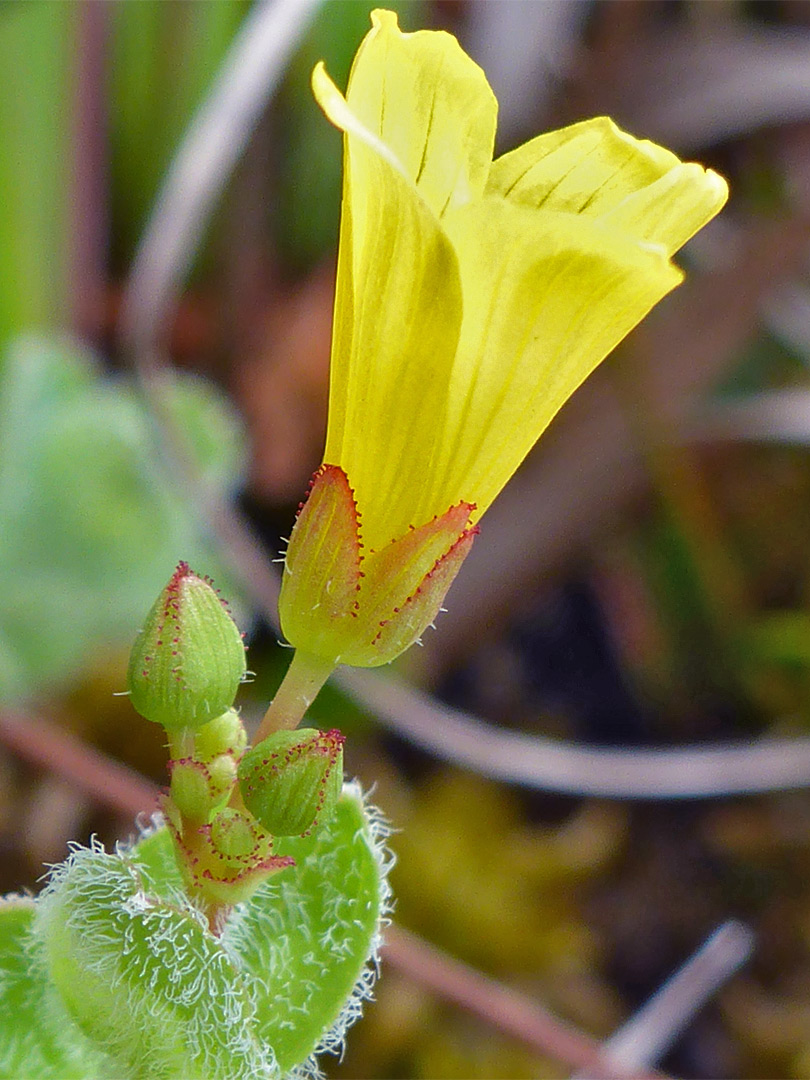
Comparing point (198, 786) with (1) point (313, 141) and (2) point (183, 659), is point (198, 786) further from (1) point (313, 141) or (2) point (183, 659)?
(1) point (313, 141)

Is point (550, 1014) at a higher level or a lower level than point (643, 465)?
lower

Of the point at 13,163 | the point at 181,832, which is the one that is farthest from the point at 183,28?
the point at 181,832

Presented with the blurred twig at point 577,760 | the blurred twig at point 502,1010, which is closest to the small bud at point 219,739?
the blurred twig at point 502,1010

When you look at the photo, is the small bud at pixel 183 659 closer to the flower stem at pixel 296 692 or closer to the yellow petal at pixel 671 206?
the flower stem at pixel 296 692

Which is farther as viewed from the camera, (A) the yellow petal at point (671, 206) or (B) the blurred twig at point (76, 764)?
(B) the blurred twig at point (76, 764)

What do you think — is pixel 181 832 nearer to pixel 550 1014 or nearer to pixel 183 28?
pixel 550 1014

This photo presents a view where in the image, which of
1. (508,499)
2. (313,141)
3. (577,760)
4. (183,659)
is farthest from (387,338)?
(313,141)
